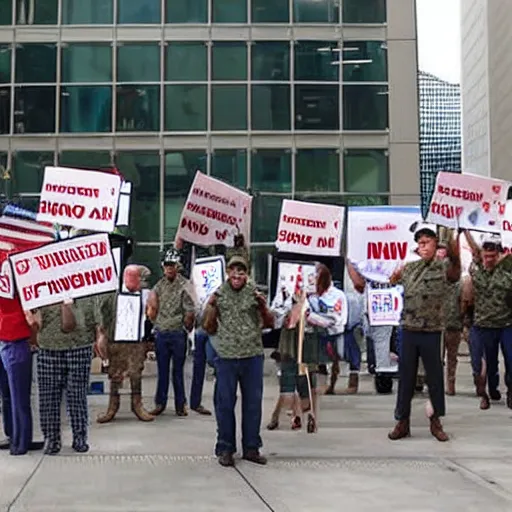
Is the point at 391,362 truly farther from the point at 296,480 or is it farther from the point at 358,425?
the point at 296,480

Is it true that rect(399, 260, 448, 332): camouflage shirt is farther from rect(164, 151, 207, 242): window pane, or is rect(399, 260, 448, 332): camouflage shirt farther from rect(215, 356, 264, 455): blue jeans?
rect(164, 151, 207, 242): window pane

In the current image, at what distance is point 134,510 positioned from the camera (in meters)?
5.92

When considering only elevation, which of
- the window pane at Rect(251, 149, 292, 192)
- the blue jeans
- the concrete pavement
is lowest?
the concrete pavement

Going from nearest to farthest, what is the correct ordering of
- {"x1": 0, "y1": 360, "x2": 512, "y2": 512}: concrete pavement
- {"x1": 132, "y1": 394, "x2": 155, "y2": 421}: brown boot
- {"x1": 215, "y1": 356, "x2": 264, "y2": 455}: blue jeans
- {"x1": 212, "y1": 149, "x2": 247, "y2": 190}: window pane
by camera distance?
{"x1": 0, "y1": 360, "x2": 512, "y2": 512}: concrete pavement < {"x1": 215, "y1": 356, "x2": 264, "y2": 455}: blue jeans < {"x1": 132, "y1": 394, "x2": 155, "y2": 421}: brown boot < {"x1": 212, "y1": 149, "x2": 247, "y2": 190}: window pane

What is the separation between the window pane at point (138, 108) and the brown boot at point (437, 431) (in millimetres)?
20275

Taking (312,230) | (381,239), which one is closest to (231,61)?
(312,230)

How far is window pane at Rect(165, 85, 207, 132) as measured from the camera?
27781mm

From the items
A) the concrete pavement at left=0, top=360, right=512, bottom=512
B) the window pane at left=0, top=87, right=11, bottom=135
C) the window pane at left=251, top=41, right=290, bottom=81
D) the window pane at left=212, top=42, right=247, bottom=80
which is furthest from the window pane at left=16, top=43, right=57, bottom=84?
the concrete pavement at left=0, top=360, right=512, bottom=512

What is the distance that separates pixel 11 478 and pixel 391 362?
6.45m

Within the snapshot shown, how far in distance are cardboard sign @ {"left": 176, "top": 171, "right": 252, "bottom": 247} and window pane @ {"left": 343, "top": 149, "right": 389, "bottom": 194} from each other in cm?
1671

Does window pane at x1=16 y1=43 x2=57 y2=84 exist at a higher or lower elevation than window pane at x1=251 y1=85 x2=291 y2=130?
higher

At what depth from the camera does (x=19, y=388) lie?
7887 mm

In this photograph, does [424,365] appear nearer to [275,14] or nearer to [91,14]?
[275,14]

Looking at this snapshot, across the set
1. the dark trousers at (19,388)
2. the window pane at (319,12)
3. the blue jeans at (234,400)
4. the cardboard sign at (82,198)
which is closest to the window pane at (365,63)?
the window pane at (319,12)
